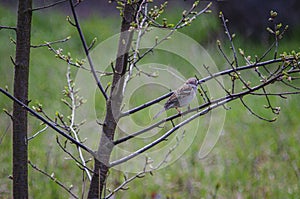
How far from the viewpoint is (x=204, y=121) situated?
6.41 meters

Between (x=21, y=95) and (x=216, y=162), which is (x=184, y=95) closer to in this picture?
(x=21, y=95)

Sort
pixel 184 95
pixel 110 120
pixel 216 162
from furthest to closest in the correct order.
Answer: pixel 216 162 < pixel 184 95 < pixel 110 120

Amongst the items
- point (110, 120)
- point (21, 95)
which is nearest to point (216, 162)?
point (110, 120)

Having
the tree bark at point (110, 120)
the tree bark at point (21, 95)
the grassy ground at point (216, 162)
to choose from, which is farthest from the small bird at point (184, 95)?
the tree bark at point (21, 95)

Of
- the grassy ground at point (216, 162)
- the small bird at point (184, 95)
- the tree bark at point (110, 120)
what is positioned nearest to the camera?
the tree bark at point (110, 120)

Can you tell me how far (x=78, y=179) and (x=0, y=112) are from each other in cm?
156

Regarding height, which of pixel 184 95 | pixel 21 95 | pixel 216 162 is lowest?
pixel 21 95

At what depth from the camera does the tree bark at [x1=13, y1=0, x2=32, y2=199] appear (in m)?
2.46

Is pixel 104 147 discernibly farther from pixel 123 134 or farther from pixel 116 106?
pixel 123 134

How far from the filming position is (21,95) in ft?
8.13

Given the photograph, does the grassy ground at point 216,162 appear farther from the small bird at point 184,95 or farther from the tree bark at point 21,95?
the tree bark at point 21,95

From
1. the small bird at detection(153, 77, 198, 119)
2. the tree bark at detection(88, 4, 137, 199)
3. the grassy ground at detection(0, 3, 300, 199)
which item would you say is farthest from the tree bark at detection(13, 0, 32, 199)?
the grassy ground at detection(0, 3, 300, 199)

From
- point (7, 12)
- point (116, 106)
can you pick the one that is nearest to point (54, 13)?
point (7, 12)

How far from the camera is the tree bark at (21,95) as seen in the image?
246cm
